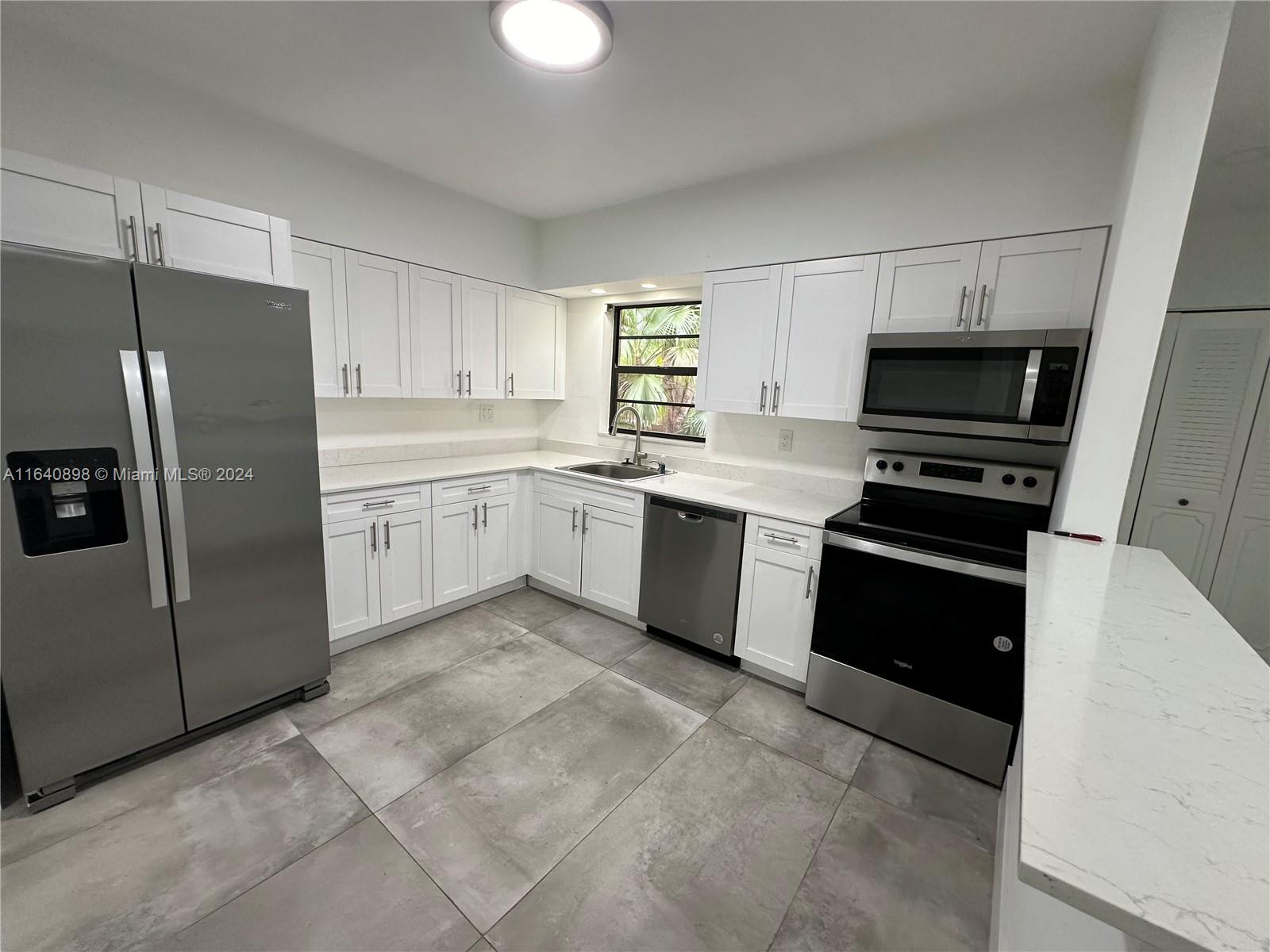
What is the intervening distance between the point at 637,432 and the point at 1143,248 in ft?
8.64

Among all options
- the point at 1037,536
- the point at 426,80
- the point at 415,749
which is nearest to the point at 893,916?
the point at 1037,536

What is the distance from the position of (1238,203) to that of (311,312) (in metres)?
4.86

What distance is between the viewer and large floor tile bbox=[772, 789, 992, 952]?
1436 millimetres

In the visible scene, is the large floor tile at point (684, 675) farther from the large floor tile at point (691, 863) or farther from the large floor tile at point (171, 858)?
the large floor tile at point (171, 858)

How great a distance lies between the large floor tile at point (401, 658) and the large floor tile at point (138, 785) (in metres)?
0.16

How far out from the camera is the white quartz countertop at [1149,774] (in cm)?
45

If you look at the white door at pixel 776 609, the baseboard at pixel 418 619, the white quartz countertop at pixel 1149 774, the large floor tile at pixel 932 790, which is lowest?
the large floor tile at pixel 932 790

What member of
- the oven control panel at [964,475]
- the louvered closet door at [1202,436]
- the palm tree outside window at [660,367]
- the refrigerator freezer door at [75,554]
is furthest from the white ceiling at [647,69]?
the louvered closet door at [1202,436]

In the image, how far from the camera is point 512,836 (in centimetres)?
170

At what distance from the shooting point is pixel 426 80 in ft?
6.73

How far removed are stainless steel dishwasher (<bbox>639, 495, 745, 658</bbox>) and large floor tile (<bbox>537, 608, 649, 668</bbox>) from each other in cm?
16

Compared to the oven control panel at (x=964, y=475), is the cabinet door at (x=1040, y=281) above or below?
above

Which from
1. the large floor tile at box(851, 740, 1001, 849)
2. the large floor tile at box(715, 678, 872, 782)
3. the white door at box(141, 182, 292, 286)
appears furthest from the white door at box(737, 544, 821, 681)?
the white door at box(141, 182, 292, 286)

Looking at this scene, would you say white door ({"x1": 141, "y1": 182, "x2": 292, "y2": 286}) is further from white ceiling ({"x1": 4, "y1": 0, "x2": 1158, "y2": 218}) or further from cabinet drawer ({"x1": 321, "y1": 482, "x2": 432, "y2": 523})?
cabinet drawer ({"x1": 321, "y1": 482, "x2": 432, "y2": 523})
